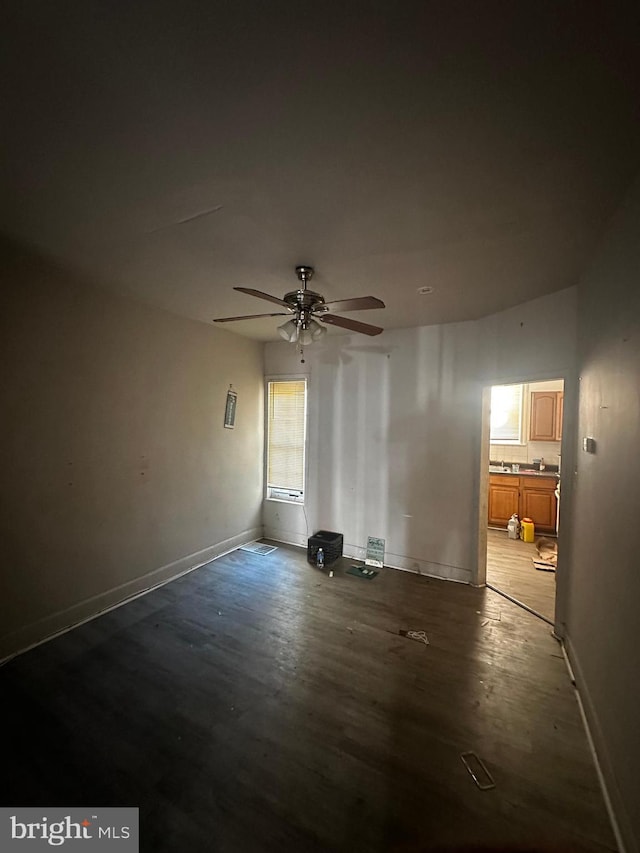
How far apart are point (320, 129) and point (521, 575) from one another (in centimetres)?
431

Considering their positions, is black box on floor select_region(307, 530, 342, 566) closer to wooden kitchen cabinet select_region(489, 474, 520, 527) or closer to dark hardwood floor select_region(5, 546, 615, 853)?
dark hardwood floor select_region(5, 546, 615, 853)

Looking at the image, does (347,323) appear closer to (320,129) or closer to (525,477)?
(320,129)

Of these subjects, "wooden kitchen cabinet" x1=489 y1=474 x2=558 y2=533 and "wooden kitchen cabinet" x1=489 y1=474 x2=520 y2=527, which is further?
"wooden kitchen cabinet" x1=489 y1=474 x2=520 y2=527

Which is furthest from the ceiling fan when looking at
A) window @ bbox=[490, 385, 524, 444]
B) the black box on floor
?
window @ bbox=[490, 385, 524, 444]

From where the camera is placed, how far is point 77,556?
9.19 ft

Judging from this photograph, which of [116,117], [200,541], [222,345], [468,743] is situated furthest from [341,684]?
[222,345]

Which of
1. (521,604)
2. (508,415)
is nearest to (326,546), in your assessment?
(521,604)

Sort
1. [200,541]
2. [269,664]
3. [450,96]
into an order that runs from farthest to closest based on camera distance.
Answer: [200,541]
[269,664]
[450,96]

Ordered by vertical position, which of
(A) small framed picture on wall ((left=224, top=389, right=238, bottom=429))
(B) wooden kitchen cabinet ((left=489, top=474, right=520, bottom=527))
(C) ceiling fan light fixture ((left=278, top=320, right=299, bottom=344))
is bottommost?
(B) wooden kitchen cabinet ((left=489, top=474, right=520, bottom=527))

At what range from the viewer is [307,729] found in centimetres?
189

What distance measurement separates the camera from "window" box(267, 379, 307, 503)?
4.67 m

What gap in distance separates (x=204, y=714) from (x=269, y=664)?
0.52m

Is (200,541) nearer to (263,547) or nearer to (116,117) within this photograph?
(263,547)

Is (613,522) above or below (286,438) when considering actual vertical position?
below
